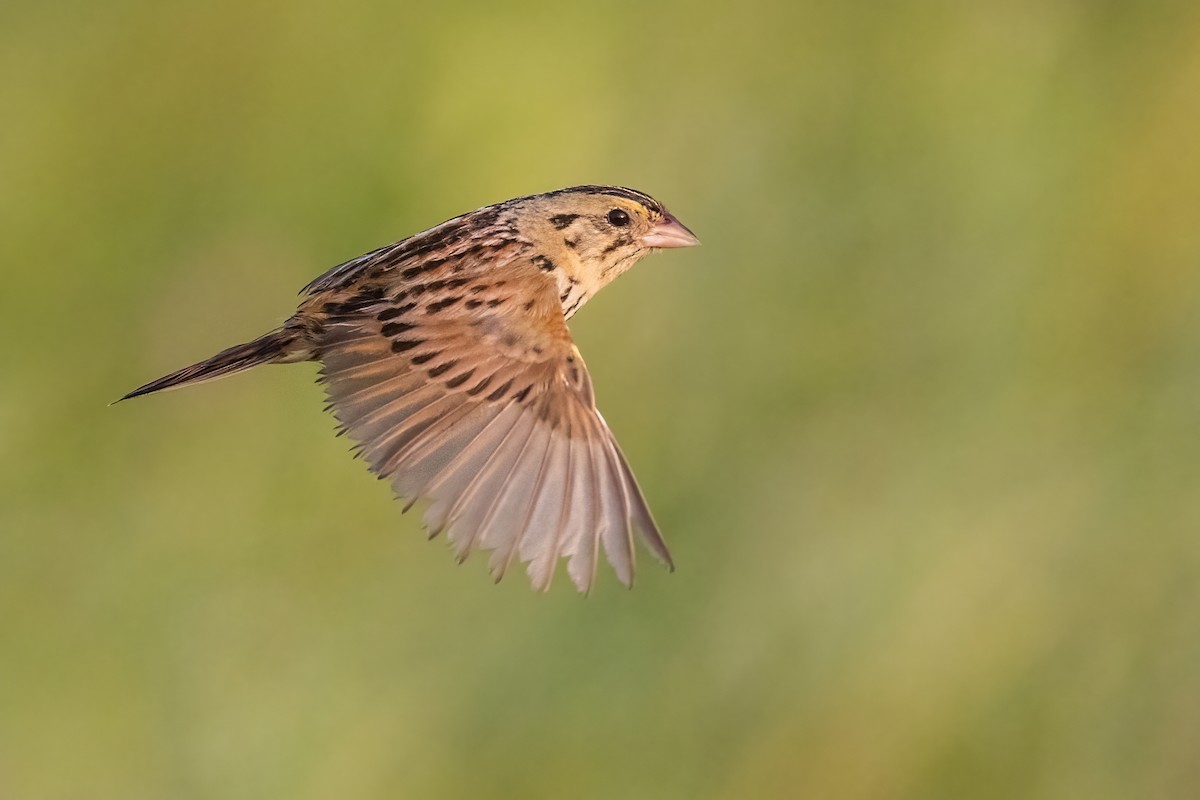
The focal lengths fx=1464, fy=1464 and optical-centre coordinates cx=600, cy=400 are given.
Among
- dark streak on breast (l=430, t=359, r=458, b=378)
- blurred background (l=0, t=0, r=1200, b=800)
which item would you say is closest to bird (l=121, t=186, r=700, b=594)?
dark streak on breast (l=430, t=359, r=458, b=378)

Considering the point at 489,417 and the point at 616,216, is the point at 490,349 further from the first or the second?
the point at 616,216

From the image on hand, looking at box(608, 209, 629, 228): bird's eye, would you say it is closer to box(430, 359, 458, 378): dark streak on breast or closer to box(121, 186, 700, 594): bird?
box(121, 186, 700, 594): bird

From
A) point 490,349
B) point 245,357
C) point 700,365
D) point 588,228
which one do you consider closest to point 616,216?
point 588,228

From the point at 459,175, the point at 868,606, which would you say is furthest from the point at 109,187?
the point at 868,606

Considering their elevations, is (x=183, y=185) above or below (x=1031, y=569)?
above

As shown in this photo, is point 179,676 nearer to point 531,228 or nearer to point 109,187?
point 109,187

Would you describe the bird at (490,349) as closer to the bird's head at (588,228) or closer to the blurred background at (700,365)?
the bird's head at (588,228)

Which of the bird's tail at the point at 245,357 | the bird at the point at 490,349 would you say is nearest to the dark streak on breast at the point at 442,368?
the bird at the point at 490,349

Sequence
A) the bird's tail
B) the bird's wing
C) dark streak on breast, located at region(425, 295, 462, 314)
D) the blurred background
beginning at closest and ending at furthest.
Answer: the bird's wing
the bird's tail
dark streak on breast, located at region(425, 295, 462, 314)
the blurred background
